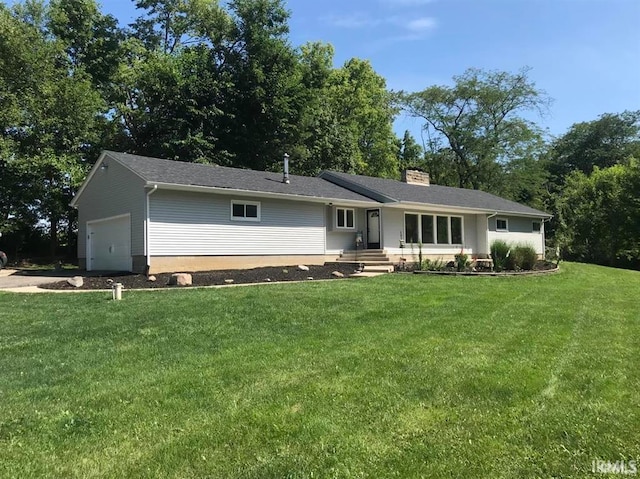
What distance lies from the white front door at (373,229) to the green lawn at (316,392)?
11921mm

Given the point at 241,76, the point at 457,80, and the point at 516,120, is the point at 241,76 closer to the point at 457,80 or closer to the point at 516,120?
the point at 457,80

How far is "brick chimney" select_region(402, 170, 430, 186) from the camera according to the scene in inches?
1073

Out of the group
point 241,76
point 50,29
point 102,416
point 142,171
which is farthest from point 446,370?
point 50,29

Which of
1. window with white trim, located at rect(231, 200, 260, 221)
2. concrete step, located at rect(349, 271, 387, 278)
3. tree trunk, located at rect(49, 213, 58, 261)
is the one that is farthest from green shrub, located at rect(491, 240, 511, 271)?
tree trunk, located at rect(49, 213, 58, 261)

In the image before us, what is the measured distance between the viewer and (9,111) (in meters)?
23.8

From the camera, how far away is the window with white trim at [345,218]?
2047 cm

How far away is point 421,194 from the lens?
77.7ft

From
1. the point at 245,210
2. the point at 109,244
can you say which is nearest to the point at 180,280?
the point at 245,210

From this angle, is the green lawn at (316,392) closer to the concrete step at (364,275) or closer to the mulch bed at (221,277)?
the mulch bed at (221,277)

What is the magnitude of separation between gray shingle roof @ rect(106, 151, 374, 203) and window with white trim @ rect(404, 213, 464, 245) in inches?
94.8

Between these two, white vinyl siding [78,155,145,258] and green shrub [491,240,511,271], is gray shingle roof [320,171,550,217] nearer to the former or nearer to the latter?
green shrub [491,240,511,271]

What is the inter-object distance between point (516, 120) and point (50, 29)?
34629mm

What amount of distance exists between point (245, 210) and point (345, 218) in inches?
196

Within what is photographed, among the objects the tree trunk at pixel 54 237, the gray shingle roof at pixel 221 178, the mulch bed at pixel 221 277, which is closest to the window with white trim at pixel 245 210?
the gray shingle roof at pixel 221 178
